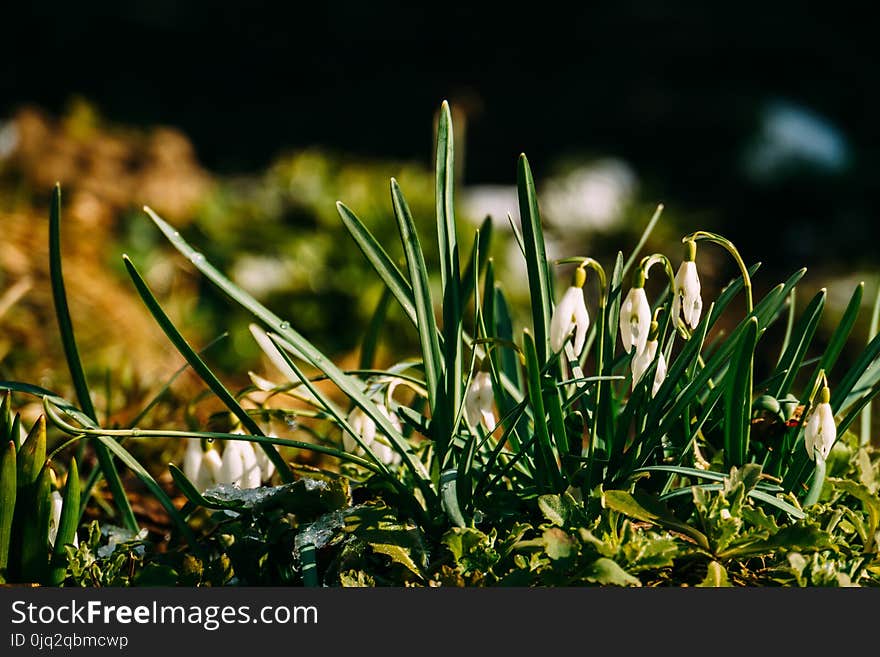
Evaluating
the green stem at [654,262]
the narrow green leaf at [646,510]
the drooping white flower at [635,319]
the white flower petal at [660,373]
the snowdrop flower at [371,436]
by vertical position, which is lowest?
the narrow green leaf at [646,510]

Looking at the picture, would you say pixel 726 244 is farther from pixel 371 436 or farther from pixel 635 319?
pixel 371 436

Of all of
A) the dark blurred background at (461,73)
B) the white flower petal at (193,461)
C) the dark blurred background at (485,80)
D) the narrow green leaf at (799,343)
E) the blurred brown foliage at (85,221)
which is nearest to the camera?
the narrow green leaf at (799,343)

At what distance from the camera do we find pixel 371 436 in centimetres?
119

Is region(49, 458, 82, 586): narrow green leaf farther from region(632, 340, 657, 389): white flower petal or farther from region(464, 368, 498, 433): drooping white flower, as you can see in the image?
region(632, 340, 657, 389): white flower petal

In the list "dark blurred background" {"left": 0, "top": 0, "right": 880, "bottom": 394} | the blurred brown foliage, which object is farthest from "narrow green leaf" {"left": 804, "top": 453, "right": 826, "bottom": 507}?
"dark blurred background" {"left": 0, "top": 0, "right": 880, "bottom": 394}

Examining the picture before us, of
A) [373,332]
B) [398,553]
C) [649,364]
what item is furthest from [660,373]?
[373,332]

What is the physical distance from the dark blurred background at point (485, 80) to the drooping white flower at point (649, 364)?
553cm

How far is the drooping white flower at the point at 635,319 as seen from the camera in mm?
961

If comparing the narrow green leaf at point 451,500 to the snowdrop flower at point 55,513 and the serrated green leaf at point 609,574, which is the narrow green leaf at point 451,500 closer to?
the serrated green leaf at point 609,574

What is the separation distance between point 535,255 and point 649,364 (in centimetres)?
18

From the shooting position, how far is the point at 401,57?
856 centimetres

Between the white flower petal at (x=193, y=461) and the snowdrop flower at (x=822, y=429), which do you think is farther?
the white flower petal at (x=193, y=461)

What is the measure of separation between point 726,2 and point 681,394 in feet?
26.7

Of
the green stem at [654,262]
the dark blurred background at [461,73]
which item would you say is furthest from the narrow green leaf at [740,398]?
the dark blurred background at [461,73]
